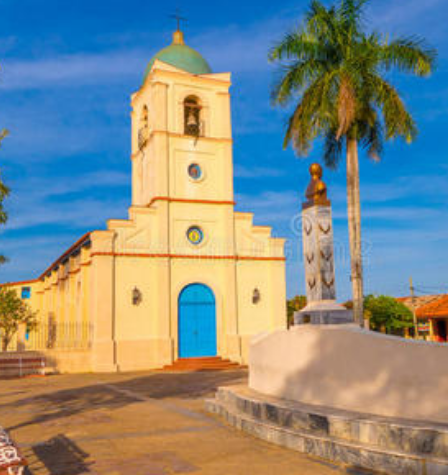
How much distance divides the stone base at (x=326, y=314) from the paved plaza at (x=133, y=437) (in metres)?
2.46

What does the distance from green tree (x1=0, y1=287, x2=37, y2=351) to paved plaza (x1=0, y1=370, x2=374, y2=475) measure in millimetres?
22432

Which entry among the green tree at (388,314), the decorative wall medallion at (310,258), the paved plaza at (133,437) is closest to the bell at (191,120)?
the paved plaza at (133,437)

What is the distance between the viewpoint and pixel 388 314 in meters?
46.1

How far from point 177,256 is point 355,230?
11585 millimetres

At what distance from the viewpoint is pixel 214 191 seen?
2678cm

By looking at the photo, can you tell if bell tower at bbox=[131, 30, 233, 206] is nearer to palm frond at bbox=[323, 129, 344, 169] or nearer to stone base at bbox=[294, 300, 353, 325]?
palm frond at bbox=[323, 129, 344, 169]

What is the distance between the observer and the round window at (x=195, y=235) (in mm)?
25828

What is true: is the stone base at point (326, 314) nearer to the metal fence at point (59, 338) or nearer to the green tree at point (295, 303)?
the metal fence at point (59, 338)

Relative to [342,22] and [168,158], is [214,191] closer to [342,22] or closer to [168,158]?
[168,158]

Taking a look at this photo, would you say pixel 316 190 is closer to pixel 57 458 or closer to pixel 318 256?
pixel 318 256

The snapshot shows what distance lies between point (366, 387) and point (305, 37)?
40.8 ft

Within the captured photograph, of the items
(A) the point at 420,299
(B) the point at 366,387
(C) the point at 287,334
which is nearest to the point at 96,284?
(C) the point at 287,334

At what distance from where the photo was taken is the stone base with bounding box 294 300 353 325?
31.4ft

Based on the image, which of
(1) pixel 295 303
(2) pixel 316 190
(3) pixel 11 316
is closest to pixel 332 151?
(2) pixel 316 190
